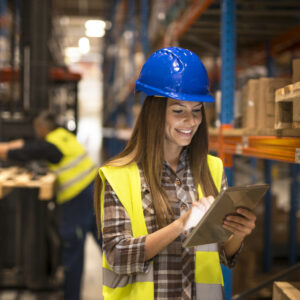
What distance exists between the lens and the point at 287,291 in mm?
2008

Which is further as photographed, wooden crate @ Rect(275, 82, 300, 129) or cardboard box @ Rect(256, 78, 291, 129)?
cardboard box @ Rect(256, 78, 291, 129)

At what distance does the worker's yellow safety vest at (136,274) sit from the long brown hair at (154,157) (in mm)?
43

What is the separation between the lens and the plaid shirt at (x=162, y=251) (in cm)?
180

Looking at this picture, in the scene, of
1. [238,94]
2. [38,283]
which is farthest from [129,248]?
[38,283]

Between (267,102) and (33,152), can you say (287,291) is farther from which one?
(33,152)

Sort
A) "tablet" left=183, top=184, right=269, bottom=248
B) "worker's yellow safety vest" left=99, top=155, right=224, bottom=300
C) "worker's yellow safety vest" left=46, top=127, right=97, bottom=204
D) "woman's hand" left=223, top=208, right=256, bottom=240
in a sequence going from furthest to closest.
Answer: "worker's yellow safety vest" left=46, top=127, right=97, bottom=204, "worker's yellow safety vest" left=99, top=155, right=224, bottom=300, "woman's hand" left=223, top=208, right=256, bottom=240, "tablet" left=183, top=184, right=269, bottom=248

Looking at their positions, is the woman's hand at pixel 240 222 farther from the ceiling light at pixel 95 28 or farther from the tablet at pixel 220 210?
the ceiling light at pixel 95 28

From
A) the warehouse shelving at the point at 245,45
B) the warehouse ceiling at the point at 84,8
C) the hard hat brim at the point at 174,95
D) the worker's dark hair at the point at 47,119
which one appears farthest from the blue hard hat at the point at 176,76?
the warehouse ceiling at the point at 84,8

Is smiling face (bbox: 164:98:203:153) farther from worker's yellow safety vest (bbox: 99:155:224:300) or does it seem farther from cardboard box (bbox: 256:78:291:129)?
cardboard box (bbox: 256:78:291:129)

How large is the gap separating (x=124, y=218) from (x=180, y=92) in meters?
0.56

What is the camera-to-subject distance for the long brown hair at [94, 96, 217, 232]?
1.89 meters

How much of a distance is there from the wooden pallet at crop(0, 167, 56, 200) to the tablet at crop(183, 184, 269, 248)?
3112 millimetres

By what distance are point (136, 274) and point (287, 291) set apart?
26.5 inches

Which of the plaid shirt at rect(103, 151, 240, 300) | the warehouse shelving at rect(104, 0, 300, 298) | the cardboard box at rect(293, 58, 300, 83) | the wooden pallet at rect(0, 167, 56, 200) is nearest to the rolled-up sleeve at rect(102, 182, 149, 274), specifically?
the plaid shirt at rect(103, 151, 240, 300)
